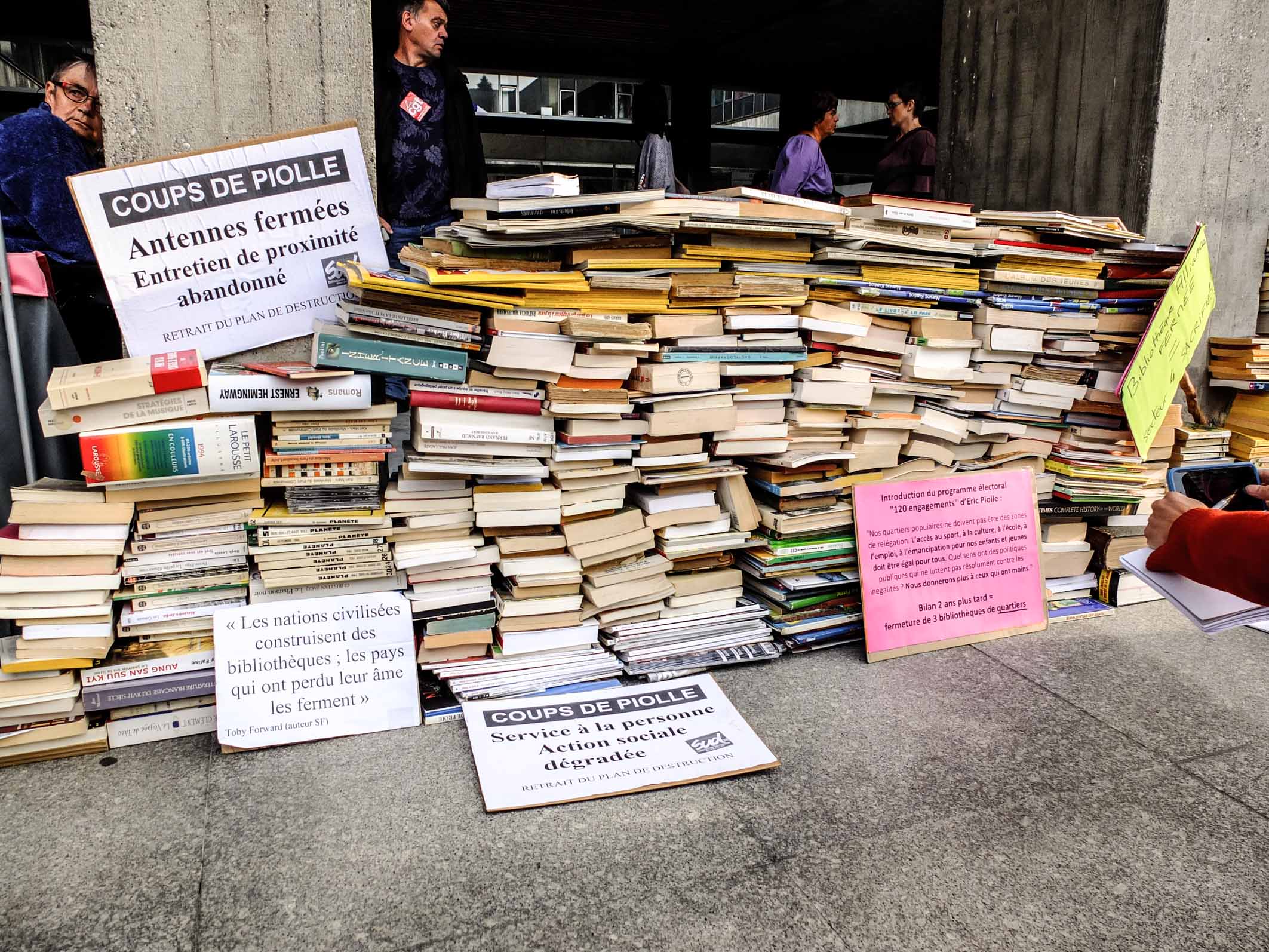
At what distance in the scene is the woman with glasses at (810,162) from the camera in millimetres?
5555

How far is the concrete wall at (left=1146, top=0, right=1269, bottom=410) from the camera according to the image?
4469mm

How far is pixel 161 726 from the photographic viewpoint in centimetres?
298

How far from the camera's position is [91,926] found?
2.16 m

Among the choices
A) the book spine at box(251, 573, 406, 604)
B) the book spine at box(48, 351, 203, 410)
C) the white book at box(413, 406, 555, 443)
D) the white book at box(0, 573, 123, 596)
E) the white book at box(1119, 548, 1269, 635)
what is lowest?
the book spine at box(251, 573, 406, 604)

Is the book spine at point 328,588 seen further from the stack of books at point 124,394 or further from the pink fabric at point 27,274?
the pink fabric at point 27,274

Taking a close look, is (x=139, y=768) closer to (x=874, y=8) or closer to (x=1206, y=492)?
(x=1206, y=492)

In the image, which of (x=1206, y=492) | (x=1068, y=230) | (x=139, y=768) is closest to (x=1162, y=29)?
(x=1068, y=230)

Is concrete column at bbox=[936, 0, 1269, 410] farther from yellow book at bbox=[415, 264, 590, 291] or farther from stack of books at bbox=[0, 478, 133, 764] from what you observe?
stack of books at bbox=[0, 478, 133, 764]

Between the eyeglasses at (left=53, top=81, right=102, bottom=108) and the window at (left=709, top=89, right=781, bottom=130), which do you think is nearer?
the eyeglasses at (left=53, top=81, right=102, bottom=108)

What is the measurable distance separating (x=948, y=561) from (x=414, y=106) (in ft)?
9.88

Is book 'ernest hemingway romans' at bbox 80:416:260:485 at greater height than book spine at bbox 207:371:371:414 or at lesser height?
lesser

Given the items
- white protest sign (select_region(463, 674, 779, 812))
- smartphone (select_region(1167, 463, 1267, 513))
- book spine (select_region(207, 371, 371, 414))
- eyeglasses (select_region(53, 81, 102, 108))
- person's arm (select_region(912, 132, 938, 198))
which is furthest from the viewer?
person's arm (select_region(912, 132, 938, 198))

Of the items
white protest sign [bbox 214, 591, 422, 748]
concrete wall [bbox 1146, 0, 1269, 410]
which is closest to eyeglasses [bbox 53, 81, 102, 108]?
white protest sign [bbox 214, 591, 422, 748]

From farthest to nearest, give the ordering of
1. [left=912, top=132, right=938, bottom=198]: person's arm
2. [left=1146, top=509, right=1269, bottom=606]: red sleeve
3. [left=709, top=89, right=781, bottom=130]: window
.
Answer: [left=709, top=89, right=781, bottom=130]: window < [left=912, top=132, right=938, bottom=198]: person's arm < [left=1146, top=509, right=1269, bottom=606]: red sleeve
